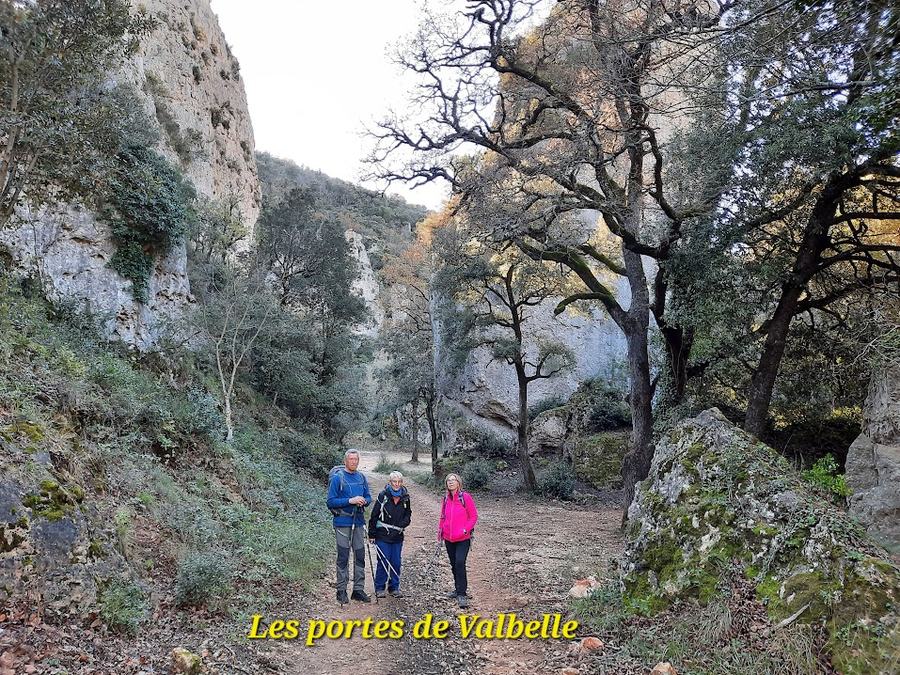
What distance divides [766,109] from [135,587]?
11073 millimetres

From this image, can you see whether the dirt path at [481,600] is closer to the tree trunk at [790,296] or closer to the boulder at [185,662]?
→ the boulder at [185,662]

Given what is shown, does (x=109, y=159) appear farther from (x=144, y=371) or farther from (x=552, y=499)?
(x=552, y=499)

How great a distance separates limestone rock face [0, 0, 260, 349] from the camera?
35.8 feet

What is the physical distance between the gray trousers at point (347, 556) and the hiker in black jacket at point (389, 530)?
0.17 m

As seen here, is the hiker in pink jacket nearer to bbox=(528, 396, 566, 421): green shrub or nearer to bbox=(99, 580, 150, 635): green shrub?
bbox=(99, 580, 150, 635): green shrub

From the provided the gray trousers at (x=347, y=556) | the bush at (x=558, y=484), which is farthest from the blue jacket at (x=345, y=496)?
the bush at (x=558, y=484)

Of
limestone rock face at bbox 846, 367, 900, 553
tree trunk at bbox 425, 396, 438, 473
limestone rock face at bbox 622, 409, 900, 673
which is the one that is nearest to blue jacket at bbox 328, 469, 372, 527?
limestone rock face at bbox 622, 409, 900, 673

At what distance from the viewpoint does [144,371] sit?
11.5 metres

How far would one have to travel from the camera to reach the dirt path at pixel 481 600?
4750mm

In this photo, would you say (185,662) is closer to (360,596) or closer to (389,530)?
(360,596)

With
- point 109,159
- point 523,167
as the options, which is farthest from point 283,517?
point 523,167

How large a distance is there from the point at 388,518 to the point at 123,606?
2.99m

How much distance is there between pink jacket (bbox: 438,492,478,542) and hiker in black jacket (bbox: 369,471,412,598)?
545 millimetres

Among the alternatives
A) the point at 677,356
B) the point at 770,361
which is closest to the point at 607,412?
the point at 677,356
